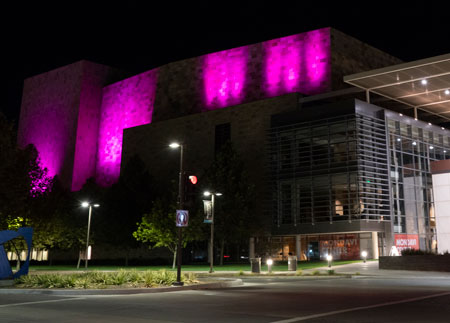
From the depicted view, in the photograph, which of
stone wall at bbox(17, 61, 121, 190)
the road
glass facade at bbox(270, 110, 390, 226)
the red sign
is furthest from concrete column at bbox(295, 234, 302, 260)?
stone wall at bbox(17, 61, 121, 190)

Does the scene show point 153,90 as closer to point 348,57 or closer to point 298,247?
point 348,57

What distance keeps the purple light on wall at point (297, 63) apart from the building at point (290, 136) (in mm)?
128

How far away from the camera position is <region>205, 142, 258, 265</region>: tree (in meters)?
50.5

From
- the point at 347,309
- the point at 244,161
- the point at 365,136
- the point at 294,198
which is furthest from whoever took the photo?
the point at 244,161

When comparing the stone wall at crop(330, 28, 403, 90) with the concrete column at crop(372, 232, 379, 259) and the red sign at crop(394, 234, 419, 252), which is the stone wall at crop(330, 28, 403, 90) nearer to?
the concrete column at crop(372, 232, 379, 259)

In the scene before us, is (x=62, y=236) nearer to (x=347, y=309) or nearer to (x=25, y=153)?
(x=25, y=153)

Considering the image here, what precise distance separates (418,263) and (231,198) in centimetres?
1971

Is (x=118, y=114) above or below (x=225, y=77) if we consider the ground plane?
below

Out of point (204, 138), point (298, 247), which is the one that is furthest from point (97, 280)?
point (204, 138)

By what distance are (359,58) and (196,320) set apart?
186 ft

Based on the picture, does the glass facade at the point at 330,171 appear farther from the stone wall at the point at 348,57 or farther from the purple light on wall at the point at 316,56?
the stone wall at the point at 348,57

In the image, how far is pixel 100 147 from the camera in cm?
8350

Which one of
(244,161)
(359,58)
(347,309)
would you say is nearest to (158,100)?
(244,161)

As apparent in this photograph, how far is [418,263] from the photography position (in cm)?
3688
